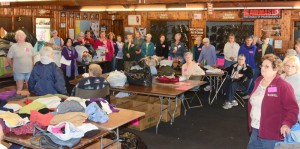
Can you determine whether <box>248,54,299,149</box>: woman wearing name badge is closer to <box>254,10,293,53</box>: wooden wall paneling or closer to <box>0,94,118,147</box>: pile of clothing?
<box>0,94,118,147</box>: pile of clothing

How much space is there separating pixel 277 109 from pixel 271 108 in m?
0.06

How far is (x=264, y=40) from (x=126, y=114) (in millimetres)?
7043

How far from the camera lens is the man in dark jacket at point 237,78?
8359 mm

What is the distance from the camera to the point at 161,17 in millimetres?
15359

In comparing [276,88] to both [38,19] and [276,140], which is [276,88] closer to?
[276,140]

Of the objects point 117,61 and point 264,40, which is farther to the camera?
point 117,61

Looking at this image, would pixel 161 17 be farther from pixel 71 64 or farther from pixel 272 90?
pixel 272 90

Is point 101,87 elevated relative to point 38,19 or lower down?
lower down

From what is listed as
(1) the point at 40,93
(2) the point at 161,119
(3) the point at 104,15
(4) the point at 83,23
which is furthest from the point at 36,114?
(3) the point at 104,15

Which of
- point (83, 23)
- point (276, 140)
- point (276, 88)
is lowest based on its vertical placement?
point (276, 140)

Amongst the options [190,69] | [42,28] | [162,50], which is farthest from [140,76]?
[42,28]

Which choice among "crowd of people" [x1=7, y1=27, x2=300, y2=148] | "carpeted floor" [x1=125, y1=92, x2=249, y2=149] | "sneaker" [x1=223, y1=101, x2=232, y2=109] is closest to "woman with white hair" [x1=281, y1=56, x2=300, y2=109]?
"crowd of people" [x1=7, y1=27, x2=300, y2=148]

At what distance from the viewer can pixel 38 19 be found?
548 inches

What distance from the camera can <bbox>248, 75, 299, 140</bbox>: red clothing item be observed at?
12.5 ft
